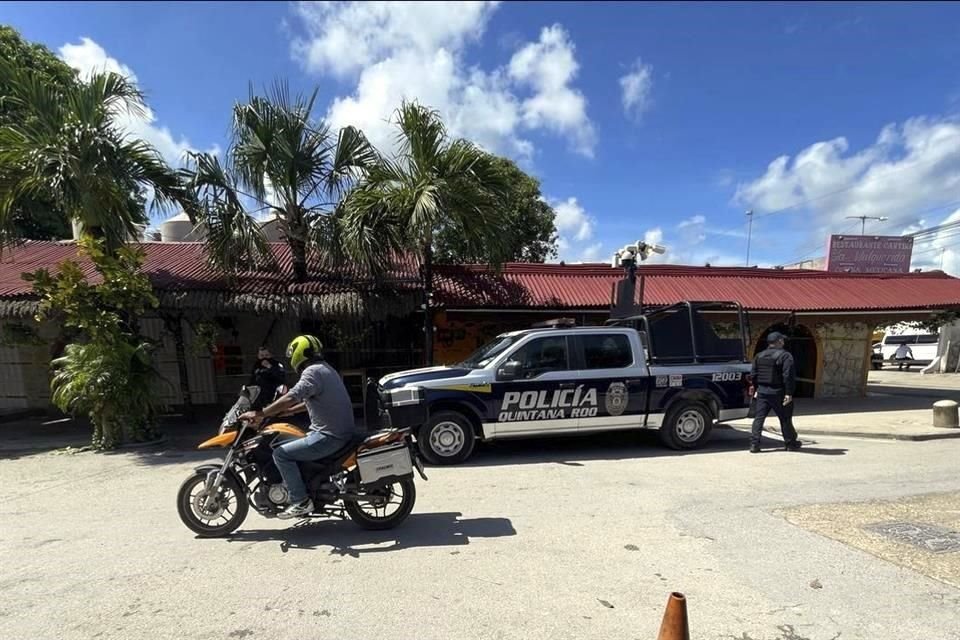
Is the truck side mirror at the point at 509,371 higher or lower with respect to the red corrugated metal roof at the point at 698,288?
lower

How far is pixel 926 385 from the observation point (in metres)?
18.3

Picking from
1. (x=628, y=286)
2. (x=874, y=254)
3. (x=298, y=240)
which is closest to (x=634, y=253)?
(x=628, y=286)

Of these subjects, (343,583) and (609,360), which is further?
(609,360)

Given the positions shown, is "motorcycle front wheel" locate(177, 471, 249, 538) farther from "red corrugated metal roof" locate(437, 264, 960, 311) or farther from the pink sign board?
the pink sign board

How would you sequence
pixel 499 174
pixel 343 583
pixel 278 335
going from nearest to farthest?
pixel 343 583 → pixel 499 174 → pixel 278 335

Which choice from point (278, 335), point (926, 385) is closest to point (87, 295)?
point (278, 335)

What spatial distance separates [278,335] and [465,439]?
7.13m

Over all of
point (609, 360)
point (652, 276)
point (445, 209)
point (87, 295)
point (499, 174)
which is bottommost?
point (609, 360)

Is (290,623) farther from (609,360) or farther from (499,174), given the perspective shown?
(499,174)

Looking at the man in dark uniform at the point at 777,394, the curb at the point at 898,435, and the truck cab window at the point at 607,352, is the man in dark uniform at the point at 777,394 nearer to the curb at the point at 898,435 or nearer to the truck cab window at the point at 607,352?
the curb at the point at 898,435

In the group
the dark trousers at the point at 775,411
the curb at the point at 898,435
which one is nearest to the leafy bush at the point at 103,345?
the dark trousers at the point at 775,411

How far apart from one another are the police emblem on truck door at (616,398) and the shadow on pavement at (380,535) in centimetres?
321

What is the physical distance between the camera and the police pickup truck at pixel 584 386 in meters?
6.97

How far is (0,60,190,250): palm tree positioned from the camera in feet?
25.1
